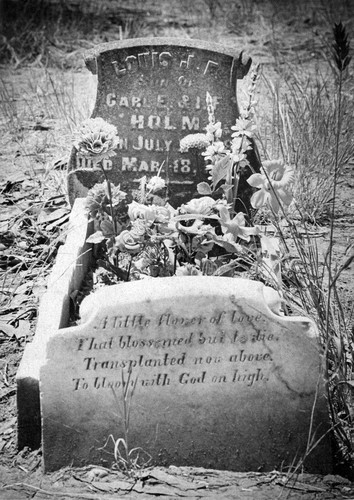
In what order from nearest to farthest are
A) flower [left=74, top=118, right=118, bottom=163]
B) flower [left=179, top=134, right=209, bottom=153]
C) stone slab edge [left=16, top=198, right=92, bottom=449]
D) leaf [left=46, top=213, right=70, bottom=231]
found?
stone slab edge [left=16, top=198, right=92, bottom=449]
flower [left=74, top=118, right=118, bottom=163]
flower [left=179, top=134, right=209, bottom=153]
leaf [left=46, top=213, right=70, bottom=231]

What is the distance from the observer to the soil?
203cm

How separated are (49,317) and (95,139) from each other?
63cm

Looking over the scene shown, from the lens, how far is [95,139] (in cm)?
250

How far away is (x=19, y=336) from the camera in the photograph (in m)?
2.77

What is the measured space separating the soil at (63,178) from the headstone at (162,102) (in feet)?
1.67

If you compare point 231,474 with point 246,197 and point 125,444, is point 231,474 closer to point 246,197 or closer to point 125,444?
point 125,444

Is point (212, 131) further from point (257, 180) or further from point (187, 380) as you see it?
point (187, 380)

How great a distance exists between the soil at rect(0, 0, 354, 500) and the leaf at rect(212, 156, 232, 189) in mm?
668

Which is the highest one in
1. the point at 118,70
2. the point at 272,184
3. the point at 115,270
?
the point at 118,70

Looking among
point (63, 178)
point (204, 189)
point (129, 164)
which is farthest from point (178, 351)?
point (63, 178)

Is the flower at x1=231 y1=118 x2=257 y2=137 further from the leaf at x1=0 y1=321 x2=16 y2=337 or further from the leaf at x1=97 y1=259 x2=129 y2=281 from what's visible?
the leaf at x1=0 y1=321 x2=16 y2=337

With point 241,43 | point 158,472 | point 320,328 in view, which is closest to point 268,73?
point 241,43

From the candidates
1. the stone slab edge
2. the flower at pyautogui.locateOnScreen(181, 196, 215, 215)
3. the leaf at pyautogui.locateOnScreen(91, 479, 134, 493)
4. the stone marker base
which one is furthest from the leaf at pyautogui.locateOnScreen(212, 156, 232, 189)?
the leaf at pyautogui.locateOnScreen(91, 479, 134, 493)

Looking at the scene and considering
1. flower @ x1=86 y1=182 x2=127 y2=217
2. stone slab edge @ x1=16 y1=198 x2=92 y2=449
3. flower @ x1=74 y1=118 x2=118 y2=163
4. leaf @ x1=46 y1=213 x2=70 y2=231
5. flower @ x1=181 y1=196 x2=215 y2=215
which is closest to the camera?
stone slab edge @ x1=16 y1=198 x2=92 y2=449
